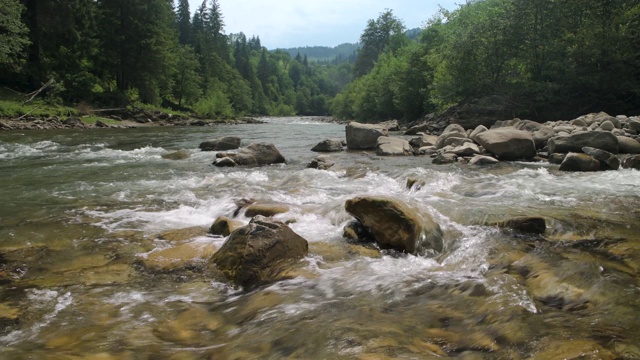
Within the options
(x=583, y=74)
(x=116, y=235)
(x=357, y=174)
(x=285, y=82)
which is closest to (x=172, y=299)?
(x=116, y=235)

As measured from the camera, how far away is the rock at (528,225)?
6.09m

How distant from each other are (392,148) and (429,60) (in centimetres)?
2380

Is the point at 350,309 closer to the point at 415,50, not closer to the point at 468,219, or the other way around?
the point at 468,219

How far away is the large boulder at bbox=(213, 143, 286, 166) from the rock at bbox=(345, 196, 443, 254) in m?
8.65

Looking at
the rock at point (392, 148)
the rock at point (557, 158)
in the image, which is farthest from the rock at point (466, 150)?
the rock at point (557, 158)

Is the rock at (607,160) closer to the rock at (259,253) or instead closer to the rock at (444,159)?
the rock at (444,159)

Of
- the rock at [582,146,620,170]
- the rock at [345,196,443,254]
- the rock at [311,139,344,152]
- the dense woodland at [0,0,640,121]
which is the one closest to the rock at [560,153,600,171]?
the rock at [582,146,620,170]

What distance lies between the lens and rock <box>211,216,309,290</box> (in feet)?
15.5

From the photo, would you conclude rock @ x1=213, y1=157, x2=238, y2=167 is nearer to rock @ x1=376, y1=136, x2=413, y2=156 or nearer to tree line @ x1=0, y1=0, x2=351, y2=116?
rock @ x1=376, y1=136, x2=413, y2=156

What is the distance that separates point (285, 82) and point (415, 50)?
112m

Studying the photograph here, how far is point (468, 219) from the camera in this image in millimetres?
6902

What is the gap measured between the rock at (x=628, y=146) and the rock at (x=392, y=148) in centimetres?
721

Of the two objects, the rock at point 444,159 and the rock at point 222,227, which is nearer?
the rock at point 222,227

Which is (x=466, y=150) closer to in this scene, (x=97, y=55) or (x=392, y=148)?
(x=392, y=148)
